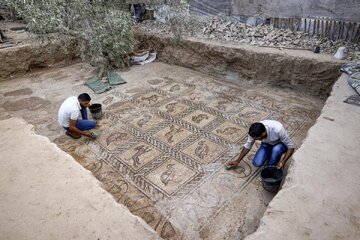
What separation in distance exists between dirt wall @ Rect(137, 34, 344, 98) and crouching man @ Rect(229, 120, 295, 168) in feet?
8.28

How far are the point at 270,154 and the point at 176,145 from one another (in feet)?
4.46

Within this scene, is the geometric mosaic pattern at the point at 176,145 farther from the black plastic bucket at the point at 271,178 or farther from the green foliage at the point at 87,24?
the green foliage at the point at 87,24

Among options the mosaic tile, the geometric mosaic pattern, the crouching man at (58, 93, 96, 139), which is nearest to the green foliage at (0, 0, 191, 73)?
the geometric mosaic pattern

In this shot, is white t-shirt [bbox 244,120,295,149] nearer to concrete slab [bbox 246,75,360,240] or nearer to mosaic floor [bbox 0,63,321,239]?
concrete slab [bbox 246,75,360,240]

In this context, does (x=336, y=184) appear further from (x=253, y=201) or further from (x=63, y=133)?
(x=63, y=133)

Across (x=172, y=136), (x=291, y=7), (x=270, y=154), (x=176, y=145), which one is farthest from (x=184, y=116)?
(x=291, y=7)

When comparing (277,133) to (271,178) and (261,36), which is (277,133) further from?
(261,36)

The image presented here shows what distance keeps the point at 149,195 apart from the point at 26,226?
1.38 metres

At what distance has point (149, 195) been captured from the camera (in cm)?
302

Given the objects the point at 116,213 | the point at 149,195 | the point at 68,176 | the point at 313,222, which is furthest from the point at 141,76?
the point at 313,222

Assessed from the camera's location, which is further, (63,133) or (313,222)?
(63,133)

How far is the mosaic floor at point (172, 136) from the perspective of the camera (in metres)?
2.90

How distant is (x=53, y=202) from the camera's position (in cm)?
206

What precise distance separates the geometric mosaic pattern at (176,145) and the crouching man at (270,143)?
23cm
